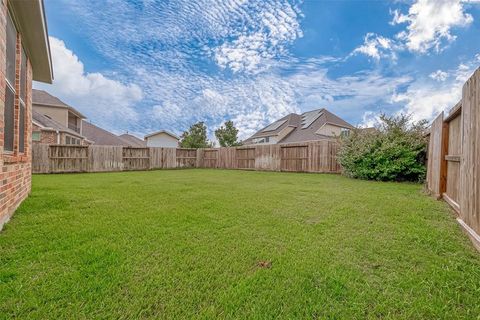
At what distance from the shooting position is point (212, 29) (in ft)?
33.1

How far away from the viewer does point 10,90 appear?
3438 mm

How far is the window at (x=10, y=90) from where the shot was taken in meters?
3.21

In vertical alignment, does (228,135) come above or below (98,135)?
above

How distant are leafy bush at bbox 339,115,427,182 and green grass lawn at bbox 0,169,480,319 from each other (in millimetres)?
5022

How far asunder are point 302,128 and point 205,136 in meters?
12.8

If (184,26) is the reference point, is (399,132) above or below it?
below

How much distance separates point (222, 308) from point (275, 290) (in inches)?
16.6

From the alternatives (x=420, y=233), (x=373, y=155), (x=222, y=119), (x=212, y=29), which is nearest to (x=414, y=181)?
(x=373, y=155)

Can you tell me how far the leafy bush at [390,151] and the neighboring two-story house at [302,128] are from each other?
13.0 metres

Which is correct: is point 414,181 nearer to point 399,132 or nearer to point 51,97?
point 399,132

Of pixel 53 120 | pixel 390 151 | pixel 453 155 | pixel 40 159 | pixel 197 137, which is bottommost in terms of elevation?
pixel 40 159

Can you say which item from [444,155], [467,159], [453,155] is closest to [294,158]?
[444,155]

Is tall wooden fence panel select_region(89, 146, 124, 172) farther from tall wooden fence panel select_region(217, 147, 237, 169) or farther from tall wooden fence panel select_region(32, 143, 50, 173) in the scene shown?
tall wooden fence panel select_region(217, 147, 237, 169)

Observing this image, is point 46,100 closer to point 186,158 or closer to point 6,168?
point 186,158
